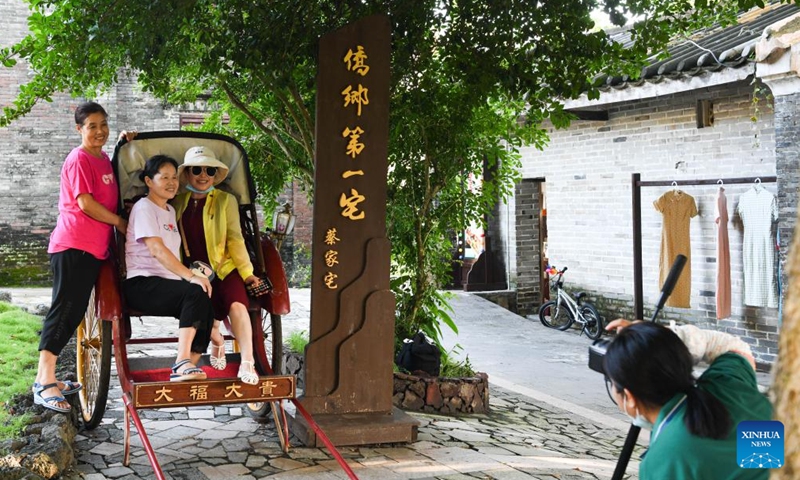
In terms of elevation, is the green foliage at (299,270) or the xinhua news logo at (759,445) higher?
the xinhua news logo at (759,445)

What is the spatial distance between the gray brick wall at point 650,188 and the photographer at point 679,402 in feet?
22.9

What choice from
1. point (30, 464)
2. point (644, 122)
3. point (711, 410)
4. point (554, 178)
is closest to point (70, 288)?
point (30, 464)

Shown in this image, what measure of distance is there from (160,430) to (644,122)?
8934 millimetres

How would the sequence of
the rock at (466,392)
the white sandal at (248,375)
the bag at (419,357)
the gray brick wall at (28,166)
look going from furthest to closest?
the gray brick wall at (28,166)
the bag at (419,357)
the rock at (466,392)
the white sandal at (248,375)

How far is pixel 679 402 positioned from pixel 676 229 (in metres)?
9.56

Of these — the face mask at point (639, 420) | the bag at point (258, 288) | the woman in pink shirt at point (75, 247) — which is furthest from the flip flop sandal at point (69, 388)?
the face mask at point (639, 420)

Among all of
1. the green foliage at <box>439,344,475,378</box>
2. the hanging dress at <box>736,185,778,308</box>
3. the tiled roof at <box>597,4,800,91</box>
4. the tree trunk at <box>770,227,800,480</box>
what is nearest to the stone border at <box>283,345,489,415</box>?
the green foliage at <box>439,344,475,378</box>

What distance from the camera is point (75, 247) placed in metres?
5.36

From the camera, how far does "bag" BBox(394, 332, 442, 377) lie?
25.1 feet

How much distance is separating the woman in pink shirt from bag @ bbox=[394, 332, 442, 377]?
3016 mm

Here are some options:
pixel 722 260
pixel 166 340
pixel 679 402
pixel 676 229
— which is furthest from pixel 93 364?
pixel 676 229

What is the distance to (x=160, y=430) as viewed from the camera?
6039 millimetres

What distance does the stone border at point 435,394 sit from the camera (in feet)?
24.2

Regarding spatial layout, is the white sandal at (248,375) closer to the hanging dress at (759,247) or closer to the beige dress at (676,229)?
the hanging dress at (759,247)
